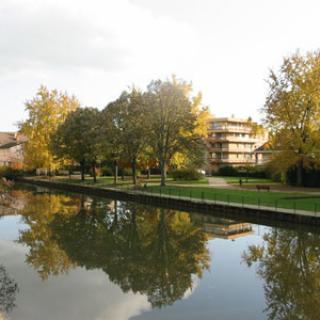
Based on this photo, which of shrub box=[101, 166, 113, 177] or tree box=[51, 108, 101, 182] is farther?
shrub box=[101, 166, 113, 177]

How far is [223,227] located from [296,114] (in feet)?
71.8

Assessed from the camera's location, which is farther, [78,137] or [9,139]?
[9,139]

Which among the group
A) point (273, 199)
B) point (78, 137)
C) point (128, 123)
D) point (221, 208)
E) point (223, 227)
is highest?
point (128, 123)

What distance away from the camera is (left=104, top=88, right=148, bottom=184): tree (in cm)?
5325

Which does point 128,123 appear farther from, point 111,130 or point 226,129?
point 226,129

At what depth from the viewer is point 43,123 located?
77.1 m

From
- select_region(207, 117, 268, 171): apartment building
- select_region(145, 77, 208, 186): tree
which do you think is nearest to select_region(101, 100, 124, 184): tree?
select_region(145, 77, 208, 186): tree

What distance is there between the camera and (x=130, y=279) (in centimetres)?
1764

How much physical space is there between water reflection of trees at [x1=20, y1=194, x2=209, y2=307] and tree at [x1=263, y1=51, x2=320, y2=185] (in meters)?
15.9

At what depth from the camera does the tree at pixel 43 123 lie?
75.8 m

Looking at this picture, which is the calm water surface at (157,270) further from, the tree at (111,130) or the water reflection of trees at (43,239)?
the tree at (111,130)

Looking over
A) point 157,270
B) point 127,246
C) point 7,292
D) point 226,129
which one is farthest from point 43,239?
point 226,129

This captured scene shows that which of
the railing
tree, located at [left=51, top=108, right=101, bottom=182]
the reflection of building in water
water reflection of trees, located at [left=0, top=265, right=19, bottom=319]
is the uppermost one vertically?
tree, located at [left=51, top=108, right=101, bottom=182]

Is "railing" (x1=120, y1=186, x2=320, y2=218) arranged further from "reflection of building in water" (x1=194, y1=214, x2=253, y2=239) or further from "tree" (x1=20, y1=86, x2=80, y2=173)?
"tree" (x1=20, y1=86, x2=80, y2=173)
